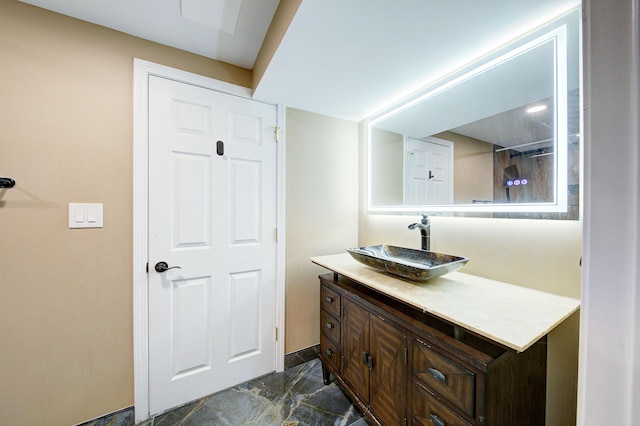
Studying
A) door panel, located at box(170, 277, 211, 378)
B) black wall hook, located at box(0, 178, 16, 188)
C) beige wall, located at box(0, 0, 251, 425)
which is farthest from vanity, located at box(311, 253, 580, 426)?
black wall hook, located at box(0, 178, 16, 188)

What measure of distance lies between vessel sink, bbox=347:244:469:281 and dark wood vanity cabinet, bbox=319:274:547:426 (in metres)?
0.16

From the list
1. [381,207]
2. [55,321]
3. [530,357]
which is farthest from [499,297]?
[55,321]

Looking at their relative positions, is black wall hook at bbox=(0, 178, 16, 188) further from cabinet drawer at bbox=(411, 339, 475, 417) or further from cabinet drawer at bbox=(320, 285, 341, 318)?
cabinet drawer at bbox=(411, 339, 475, 417)

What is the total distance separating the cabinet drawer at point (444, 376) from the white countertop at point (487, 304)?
0.56 feet

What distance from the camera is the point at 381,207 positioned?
1.93 meters

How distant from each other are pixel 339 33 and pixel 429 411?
1635 millimetres

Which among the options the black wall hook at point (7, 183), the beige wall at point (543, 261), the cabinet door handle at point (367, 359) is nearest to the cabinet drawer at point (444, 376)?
the cabinet door handle at point (367, 359)

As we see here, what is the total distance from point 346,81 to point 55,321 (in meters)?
2.10

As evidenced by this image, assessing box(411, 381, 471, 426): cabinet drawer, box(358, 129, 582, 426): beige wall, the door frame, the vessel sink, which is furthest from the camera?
the door frame

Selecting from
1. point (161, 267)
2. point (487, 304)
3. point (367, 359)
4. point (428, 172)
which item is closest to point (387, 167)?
point (428, 172)

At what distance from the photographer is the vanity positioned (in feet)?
2.49

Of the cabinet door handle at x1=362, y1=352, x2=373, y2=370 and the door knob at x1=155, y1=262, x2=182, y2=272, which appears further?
the door knob at x1=155, y1=262, x2=182, y2=272

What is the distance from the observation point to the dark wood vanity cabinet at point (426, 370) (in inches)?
30.4

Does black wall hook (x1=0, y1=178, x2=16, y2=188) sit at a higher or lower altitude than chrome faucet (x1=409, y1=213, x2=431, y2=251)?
higher
